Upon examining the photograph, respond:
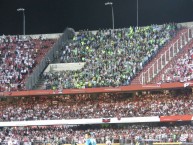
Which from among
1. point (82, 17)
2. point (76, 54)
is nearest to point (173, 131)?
point (76, 54)

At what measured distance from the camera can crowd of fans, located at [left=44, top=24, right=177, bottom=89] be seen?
68.6 metres

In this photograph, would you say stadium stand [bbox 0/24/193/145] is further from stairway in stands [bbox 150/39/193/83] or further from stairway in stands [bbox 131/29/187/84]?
stairway in stands [bbox 150/39/193/83]

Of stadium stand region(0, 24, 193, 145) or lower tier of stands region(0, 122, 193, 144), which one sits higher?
stadium stand region(0, 24, 193, 145)

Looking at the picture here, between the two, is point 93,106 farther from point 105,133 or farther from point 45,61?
point 45,61

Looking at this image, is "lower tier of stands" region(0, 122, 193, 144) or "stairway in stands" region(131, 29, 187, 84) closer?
"lower tier of stands" region(0, 122, 193, 144)

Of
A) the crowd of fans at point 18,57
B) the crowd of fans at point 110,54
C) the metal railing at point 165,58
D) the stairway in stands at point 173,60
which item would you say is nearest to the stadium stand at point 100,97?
the crowd of fans at point 110,54

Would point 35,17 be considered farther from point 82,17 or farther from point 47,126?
point 47,126

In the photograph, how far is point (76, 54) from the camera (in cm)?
7606

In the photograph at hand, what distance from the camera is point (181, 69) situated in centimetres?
6406

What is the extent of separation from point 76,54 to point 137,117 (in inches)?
632

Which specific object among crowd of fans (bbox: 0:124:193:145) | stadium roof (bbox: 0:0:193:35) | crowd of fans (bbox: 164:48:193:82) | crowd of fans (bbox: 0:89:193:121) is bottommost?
crowd of fans (bbox: 0:124:193:145)

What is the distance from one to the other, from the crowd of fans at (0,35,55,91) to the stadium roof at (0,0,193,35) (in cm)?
390

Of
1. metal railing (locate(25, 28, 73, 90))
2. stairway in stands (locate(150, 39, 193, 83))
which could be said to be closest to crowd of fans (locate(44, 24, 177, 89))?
metal railing (locate(25, 28, 73, 90))

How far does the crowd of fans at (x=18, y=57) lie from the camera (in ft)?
240
